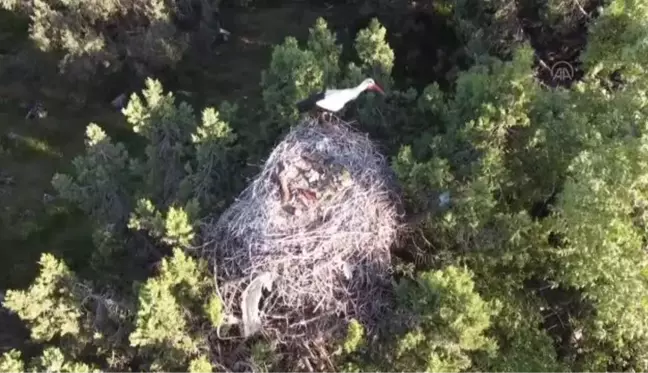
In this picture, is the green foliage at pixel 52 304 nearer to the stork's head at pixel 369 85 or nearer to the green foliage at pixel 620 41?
the stork's head at pixel 369 85

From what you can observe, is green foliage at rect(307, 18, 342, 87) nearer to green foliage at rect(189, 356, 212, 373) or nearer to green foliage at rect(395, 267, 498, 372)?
green foliage at rect(395, 267, 498, 372)

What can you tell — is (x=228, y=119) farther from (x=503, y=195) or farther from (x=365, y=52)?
(x=503, y=195)

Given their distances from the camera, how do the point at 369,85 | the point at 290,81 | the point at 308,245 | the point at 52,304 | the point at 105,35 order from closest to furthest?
the point at 308,245 → the point at 52,304 → the point at 369,85 → the point at 290,81 → the point at 105,35

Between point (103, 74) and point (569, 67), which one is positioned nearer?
point (569, 67)


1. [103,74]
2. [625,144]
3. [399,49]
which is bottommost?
[103,74]

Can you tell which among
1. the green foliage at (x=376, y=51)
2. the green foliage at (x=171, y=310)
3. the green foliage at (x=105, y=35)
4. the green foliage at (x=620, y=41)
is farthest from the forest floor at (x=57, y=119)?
the green foliage at (x=620, y=41)

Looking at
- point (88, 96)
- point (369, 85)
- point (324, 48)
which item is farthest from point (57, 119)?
point (369, 85)

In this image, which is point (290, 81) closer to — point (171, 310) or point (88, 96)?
point (171, 310)

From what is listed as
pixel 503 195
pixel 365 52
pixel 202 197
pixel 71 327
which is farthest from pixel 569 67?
pixel 71 327
